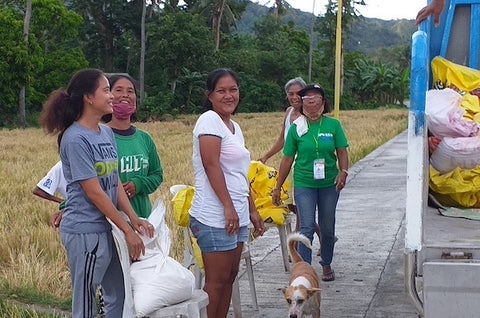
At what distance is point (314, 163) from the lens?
252 inches

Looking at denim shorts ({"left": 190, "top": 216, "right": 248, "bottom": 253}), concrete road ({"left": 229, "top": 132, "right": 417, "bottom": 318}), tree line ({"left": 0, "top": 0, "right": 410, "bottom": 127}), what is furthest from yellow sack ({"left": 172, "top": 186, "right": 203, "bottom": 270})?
tree line ({"left": 0, "top": 0, "right": 410, "bottom": 127})

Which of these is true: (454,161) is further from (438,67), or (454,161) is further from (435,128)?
(438,67)

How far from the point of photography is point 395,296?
6.13 meters

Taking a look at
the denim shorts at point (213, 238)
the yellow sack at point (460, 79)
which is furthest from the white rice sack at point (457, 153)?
the denim shorts at point (213, 238)

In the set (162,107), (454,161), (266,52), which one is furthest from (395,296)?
(266,52)

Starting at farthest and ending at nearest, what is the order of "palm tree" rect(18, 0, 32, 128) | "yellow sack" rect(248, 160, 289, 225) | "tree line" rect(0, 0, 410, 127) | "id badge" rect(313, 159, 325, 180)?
"tree line" rect(0, 0, 410, 127) → "palm tree" rect(18, 0, 32, 128) → "yellow sack" rect(248, 160, 289, 225) → "id badge" rect(313, 159, 325, 180)

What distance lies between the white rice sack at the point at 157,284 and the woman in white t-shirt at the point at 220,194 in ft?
2.15

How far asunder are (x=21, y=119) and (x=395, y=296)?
36.3m

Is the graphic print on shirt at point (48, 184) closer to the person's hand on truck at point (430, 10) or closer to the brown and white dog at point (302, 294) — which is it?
the brown and white dog at point (302, 294)

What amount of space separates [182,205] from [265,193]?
1.72m

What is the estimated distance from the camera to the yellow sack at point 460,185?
441cm

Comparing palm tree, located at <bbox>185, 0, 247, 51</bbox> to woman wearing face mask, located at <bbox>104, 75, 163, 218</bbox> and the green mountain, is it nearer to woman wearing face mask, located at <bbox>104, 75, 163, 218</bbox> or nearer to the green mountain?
woman wearing face mask, located at <bbox>104, 75, 163, 218</bbox>

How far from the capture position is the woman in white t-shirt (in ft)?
14.7

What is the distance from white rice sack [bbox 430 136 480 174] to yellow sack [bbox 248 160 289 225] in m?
2.37
